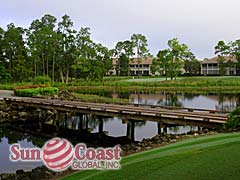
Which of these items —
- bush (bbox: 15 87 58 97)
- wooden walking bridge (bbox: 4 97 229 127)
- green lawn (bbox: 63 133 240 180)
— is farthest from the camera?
bush (bbox: 15 87 58 97)

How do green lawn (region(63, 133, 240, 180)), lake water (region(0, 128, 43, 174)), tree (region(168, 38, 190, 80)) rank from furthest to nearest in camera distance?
tree (region(168, 38, 190, 80))
lake water (region(0, 128, 43, 174))
green lawn (region(63, 133, 240, 180))

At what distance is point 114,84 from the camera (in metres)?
57.3

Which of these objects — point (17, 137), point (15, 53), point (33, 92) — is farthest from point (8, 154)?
point (15, 53)

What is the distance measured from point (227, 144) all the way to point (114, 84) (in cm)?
4836

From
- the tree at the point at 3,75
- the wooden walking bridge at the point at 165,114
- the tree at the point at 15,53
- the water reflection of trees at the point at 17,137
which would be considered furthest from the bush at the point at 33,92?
the tree at the point at 15,53

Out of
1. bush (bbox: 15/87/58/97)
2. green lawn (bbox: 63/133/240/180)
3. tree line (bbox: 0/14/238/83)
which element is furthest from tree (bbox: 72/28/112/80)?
green lawn (bbox: 63/133/240/180)

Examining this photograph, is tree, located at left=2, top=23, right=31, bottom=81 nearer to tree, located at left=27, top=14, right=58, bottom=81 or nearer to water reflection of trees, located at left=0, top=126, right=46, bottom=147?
tree, located at left=27, top=14, right=58, bottom=81

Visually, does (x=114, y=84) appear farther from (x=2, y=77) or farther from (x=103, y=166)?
(x=103, y=166)

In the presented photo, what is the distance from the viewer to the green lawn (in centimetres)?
697

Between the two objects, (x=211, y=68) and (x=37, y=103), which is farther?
(x=211, y=68)

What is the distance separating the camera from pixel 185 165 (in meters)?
7.68

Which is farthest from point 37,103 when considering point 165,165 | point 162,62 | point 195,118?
point 162,62

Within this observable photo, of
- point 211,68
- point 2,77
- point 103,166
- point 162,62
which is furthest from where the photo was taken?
point 211,68

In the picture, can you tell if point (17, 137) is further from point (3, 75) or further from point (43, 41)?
point (43, 41)
